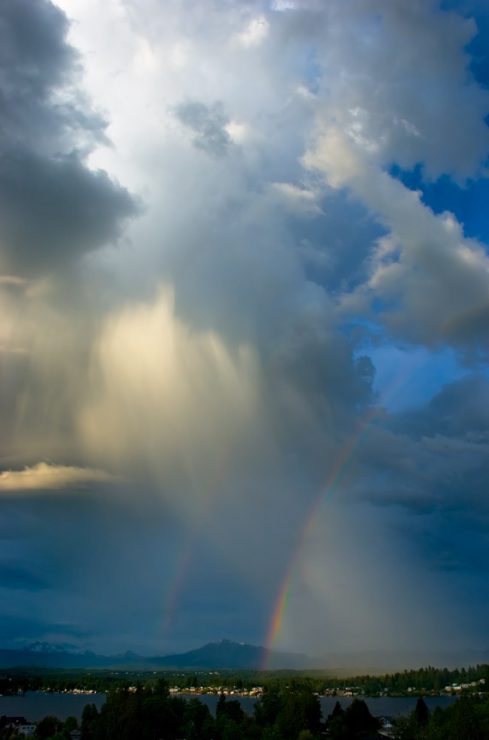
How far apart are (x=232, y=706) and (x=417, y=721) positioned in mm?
23917

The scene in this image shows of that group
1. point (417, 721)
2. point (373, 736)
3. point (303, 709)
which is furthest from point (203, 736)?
point (417, 721)

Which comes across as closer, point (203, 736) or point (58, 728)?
point (203, 736)

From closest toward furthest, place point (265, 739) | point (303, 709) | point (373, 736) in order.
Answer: point (265, 739), point (373, 736), point (303, 709)

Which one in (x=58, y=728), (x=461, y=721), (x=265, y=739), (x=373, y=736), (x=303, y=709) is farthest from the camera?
(x=58, y=728)

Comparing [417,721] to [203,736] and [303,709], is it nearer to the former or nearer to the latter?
[303,709]

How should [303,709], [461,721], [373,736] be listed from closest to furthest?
[461,721] → [373,736] → [303,709]

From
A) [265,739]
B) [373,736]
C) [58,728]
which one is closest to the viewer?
[265,739]

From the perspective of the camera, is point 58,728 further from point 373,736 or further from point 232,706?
point 373,736

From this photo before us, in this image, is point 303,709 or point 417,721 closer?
point 303,709

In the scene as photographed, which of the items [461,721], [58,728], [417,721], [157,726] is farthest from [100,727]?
[417,721]

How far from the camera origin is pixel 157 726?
77.7 m

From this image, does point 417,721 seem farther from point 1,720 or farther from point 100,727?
point 1,720

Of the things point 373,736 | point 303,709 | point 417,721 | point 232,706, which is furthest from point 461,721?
point 232,706

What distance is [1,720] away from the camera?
89.9 meters
